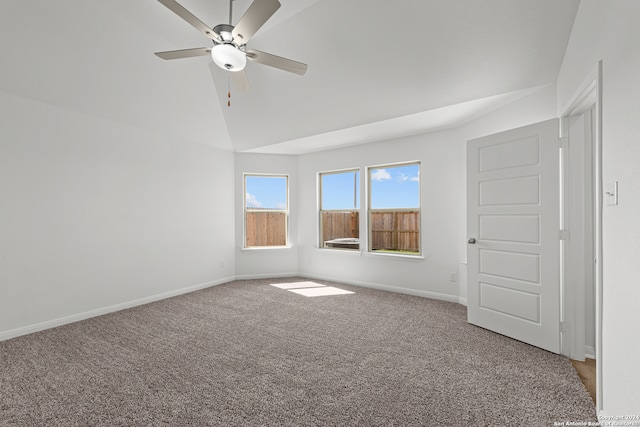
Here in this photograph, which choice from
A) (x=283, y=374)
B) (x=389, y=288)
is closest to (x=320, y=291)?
(x=389, y=288)

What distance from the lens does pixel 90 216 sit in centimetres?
385

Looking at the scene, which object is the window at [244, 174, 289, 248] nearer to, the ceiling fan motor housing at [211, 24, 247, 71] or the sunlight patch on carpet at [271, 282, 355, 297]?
the sunlight patch on carpet at [271, 282, 355, 297]

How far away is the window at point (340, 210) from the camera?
5723mm

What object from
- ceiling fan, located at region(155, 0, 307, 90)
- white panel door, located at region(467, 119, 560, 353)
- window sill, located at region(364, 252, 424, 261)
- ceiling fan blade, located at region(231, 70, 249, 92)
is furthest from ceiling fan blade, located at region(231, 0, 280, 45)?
window sill, located at region(364, 252, 424, 261)

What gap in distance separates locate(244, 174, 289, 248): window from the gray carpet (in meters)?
2.48

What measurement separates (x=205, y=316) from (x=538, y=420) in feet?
11.1

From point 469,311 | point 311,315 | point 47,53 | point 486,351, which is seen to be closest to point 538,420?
point 486,351

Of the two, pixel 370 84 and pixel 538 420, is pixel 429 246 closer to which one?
pixel 370 84

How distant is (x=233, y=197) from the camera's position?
5.95 meters

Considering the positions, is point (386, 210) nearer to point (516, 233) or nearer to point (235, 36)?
point (516, 233)

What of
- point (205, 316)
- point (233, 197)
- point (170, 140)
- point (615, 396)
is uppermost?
point (170, 140)

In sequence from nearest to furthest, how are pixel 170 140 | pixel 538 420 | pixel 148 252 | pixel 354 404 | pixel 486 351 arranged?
1. pixel 538 420
2. pixel 354 404
3. pixel 486 351
4. pixel 148 252
5. pixel 170 140

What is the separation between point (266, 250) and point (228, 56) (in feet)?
13.7

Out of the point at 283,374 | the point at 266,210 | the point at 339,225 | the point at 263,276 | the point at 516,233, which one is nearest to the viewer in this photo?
the point at 283,374
